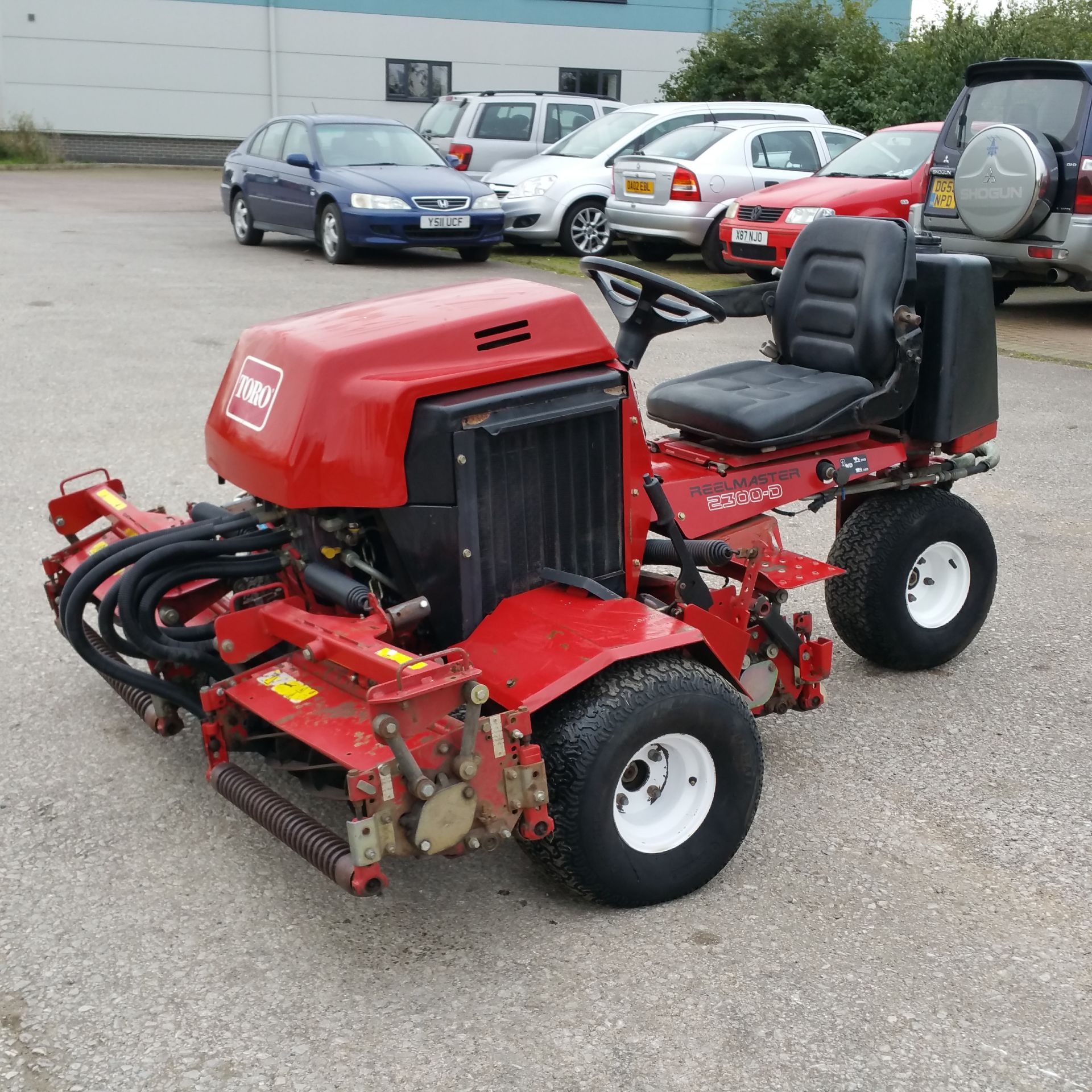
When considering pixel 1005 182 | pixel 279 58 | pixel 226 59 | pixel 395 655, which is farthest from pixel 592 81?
pixel 395 655

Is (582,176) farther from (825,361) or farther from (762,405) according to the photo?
(762,405)

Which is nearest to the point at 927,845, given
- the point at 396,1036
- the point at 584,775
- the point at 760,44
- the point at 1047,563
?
the point at 584,775

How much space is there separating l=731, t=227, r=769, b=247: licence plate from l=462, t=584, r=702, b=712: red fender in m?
8.64

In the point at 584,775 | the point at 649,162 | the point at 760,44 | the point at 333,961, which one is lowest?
the point at 333,961

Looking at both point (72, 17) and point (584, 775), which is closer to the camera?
point (584, 775)

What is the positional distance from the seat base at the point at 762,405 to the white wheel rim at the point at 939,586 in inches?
26.2

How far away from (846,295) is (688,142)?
31.4ft

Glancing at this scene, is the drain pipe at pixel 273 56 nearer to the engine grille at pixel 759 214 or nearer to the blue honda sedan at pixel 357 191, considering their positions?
the blue honda sedan at pixel 357 191

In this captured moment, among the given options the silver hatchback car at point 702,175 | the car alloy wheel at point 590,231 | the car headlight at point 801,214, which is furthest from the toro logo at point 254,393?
the car alloy wheel at point 590,231

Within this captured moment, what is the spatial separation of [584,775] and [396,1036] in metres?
0.65

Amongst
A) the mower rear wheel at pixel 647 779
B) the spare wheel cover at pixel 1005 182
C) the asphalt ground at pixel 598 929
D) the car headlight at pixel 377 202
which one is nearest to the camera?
the asphalt ground at pixel 598 929

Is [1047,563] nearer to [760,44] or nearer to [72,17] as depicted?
[760,44]

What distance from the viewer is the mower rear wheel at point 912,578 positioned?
13.8ft

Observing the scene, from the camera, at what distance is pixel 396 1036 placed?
2.59 m
